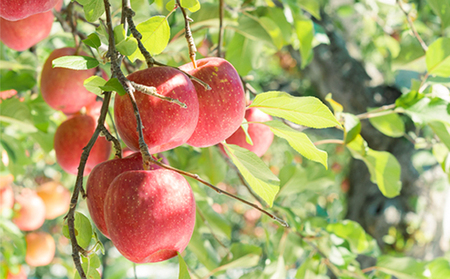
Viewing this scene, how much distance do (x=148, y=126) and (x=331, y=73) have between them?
1.53 meters

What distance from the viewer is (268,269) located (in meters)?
0.79

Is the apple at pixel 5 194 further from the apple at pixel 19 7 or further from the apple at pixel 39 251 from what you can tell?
the apple at pixel 19 7

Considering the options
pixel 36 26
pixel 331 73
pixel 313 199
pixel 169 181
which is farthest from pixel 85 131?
pixel 331 73

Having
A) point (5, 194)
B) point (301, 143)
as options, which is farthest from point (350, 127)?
point (5, 194)

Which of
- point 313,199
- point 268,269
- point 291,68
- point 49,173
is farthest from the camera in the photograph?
point 291,68

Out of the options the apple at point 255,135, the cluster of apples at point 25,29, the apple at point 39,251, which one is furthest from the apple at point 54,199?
the apple at point 255,135

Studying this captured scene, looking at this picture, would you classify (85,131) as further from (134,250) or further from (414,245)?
(414,245)

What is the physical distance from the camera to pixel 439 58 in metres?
0.67

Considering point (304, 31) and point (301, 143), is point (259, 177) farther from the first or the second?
point (304, 31)

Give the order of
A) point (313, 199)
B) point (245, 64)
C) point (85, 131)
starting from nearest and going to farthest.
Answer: point (85, 131) < point (245, 64) < point (313, 199)

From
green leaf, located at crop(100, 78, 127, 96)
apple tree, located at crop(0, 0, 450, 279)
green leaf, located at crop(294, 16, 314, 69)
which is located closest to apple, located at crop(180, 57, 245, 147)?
apple tree, located at crop(0, 0, 450, 279)

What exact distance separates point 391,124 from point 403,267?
303 mm

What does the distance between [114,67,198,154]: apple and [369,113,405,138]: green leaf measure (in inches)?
21.2

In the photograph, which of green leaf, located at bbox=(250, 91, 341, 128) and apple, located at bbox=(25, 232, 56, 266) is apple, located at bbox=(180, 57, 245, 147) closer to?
green leaf, located at bbox=(250, 91, 341, 128)
